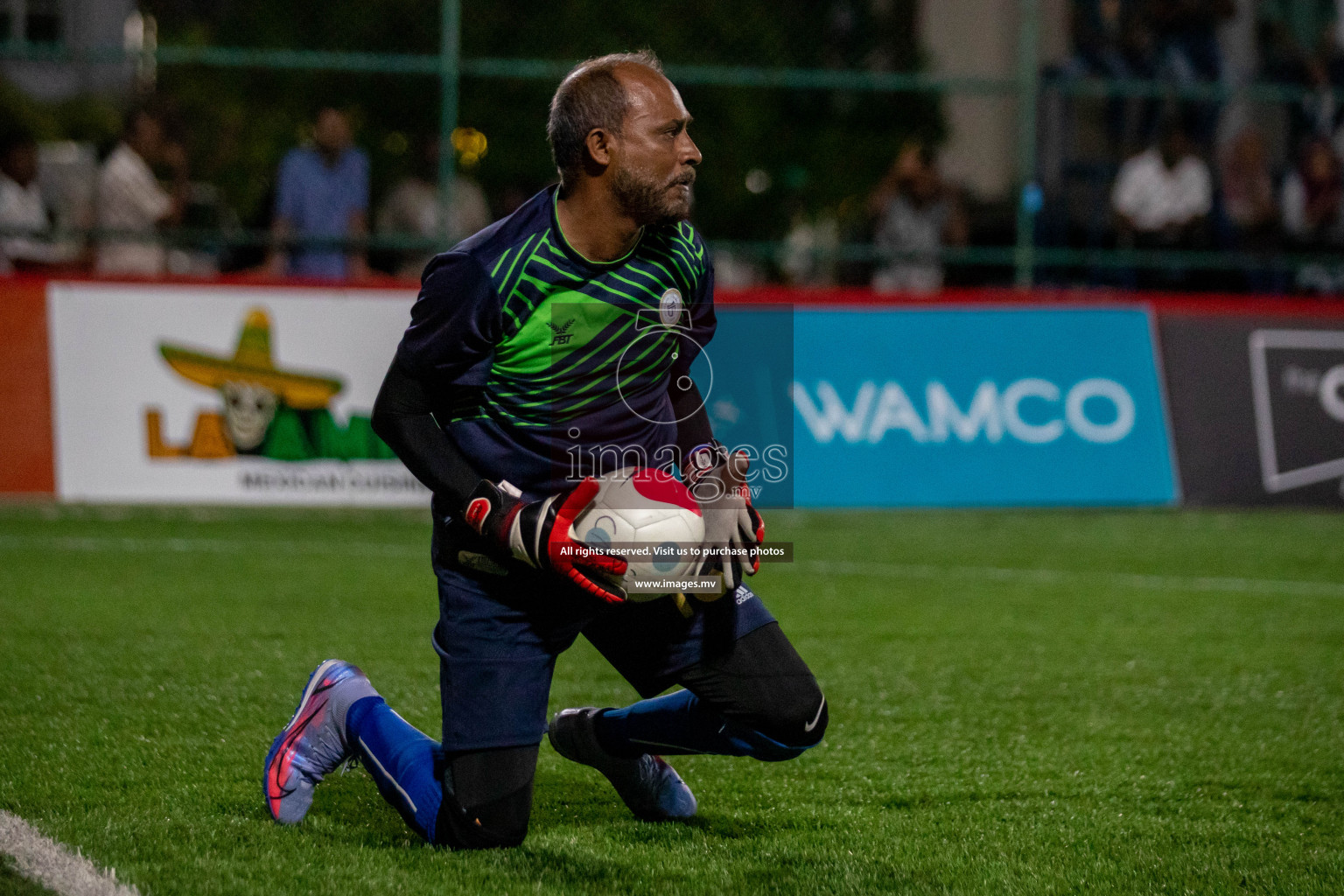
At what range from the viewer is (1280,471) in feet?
33.6

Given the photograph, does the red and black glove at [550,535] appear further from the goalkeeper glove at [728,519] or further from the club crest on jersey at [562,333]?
the club crest on jersey at [562,333]

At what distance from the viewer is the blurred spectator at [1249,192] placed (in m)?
12.2

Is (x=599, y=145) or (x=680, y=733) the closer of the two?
(x=599, y=145)

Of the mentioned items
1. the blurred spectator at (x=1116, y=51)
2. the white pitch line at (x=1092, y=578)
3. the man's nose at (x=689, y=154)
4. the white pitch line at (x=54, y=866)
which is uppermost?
the blurred spectator at (x=1116, y=51)

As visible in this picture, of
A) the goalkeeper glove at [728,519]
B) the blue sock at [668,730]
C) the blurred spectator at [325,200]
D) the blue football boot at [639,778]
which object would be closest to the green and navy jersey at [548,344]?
the goalkeeper glove at [728,519]

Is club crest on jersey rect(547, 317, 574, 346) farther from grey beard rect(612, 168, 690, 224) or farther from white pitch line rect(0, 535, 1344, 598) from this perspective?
white pitch line rect(0, 535, 1344, 598)

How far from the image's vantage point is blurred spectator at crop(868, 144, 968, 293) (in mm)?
12219

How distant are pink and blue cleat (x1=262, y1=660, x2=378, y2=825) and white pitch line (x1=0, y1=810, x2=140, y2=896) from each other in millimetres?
537

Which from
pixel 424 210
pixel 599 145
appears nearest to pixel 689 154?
pixel 599 145

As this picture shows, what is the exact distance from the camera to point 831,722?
5.06 metres

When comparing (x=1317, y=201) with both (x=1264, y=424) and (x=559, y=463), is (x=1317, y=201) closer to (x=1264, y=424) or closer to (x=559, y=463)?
(x=1264, y=424)

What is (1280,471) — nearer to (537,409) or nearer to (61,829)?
(537,409)

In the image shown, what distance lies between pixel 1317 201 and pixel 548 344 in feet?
33.8

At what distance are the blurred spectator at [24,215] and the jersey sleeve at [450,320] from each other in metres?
7.48
